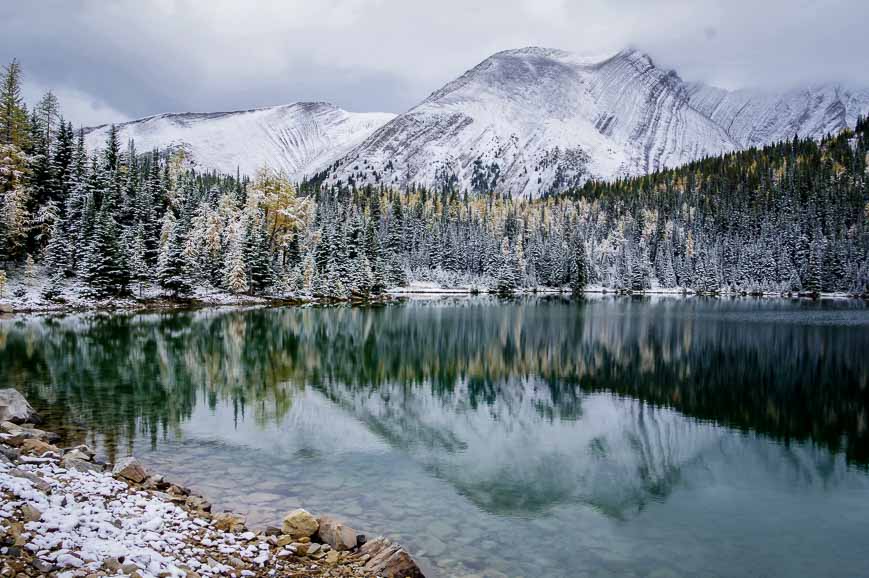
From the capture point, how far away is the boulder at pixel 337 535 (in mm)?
11102

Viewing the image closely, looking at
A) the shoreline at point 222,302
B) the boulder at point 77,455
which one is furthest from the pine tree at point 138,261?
the boulder at point 77,455

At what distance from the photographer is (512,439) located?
20.9 metres

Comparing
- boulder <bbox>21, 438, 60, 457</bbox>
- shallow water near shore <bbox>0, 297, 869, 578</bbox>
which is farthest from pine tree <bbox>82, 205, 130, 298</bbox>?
boulder <bbox>21, 438, 60, 457</bbox>

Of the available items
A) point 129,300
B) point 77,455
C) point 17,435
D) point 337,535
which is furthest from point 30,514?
point 129,300

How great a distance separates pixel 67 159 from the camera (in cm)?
8044

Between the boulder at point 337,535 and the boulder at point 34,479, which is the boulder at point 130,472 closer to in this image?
the boulder at point 34,479

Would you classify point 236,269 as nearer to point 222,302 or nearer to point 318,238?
point 222,302

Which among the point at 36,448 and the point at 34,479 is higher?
the point at 34,479

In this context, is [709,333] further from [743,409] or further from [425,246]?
[425,246]

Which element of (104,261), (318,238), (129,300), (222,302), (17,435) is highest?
(318,238)

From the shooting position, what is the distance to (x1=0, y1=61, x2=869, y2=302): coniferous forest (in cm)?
7044

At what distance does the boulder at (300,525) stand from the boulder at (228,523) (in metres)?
0.87

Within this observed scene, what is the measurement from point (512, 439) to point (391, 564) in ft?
37.9

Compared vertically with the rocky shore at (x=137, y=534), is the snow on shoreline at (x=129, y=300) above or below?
above
